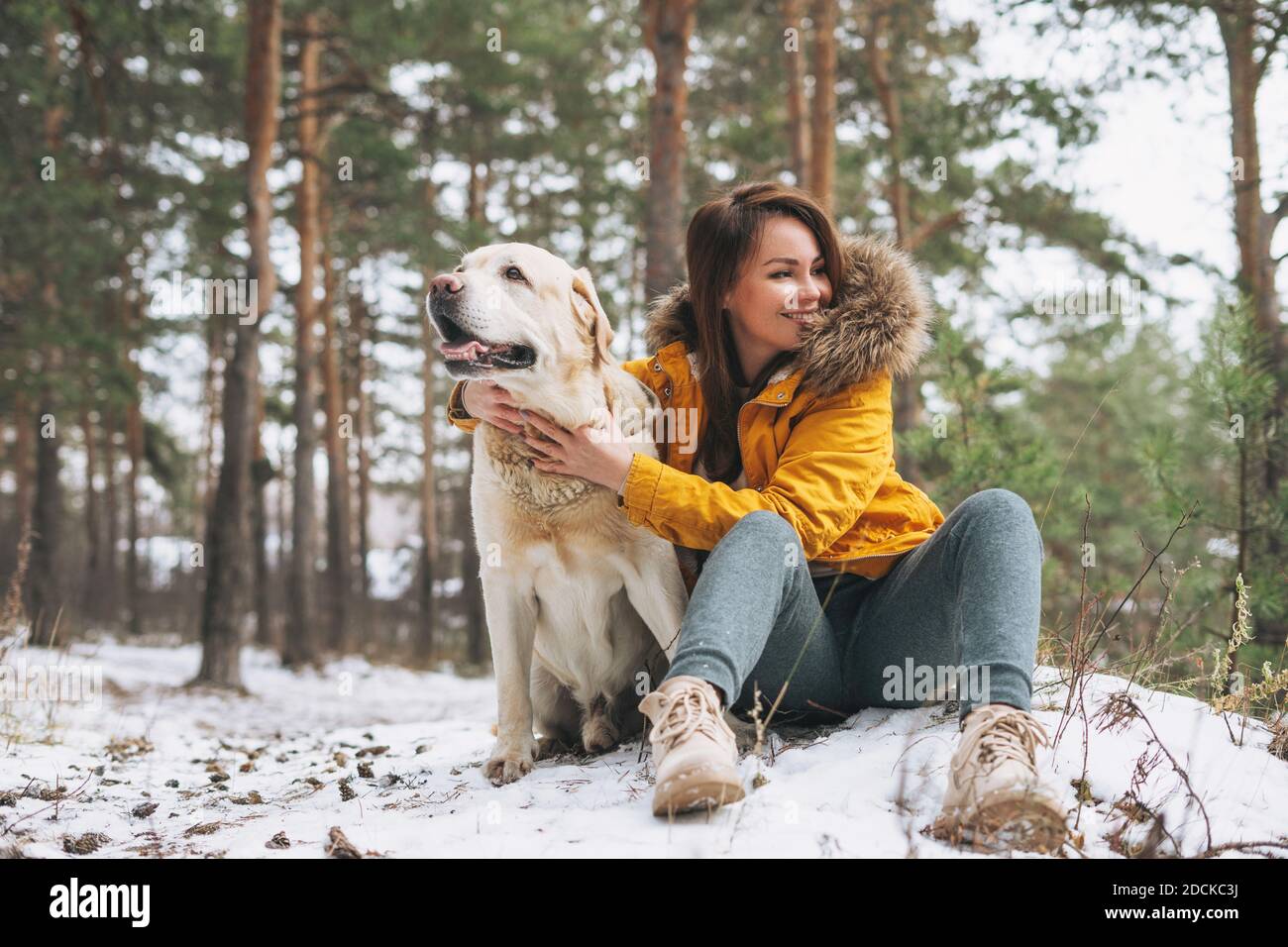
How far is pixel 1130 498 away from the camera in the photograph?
17531 mm

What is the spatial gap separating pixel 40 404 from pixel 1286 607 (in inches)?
470

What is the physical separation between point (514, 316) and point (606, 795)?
1335 mm

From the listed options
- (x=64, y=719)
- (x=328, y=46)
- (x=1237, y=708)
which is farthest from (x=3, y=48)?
(x=1237, y=708)

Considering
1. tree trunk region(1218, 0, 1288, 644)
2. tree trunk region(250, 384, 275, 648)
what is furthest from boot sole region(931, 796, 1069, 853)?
tree trunk region(250, 384, 275, 648)

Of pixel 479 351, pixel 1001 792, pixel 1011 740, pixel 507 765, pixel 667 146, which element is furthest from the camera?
pixel 667 146

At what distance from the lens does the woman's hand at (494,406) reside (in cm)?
273

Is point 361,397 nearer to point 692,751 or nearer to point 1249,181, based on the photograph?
point 1249,181

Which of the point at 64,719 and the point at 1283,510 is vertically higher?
the point at 1283,510

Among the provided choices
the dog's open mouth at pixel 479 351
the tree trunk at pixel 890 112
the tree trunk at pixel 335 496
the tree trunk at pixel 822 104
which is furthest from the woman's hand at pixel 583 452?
the tree trunk at pixel 335 496

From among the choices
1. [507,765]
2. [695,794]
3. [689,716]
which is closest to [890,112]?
[507,765]

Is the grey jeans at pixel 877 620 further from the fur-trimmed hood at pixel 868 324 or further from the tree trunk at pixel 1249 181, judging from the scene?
the tree trunk at pixel 1249 181

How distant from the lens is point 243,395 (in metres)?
8.27
